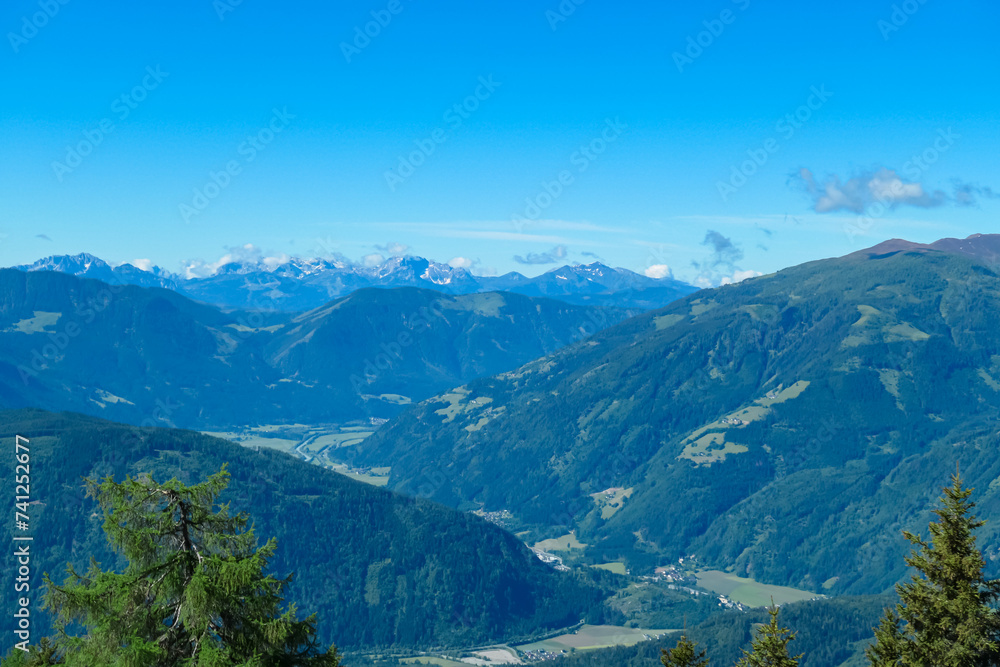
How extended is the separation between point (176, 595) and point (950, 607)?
1193 inches

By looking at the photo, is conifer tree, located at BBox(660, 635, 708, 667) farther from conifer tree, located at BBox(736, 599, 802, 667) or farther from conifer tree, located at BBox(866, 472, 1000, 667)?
conifer tree, located at BBox(866, 472, 1000, 667)

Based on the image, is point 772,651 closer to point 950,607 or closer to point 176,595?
point 950,607

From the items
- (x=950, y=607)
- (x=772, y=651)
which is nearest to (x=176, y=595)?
(x=772, y=651)

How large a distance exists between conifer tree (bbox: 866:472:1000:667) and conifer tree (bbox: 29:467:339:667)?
2576 cm

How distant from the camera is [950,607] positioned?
35000 millimetres

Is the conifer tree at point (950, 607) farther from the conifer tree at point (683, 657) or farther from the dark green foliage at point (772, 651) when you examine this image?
the conifer tree at point (683, 657)

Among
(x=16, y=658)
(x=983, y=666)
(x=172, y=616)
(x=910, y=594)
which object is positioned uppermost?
(x=172, y=616)

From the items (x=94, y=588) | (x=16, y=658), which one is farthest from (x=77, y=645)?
(x=16, y=658)

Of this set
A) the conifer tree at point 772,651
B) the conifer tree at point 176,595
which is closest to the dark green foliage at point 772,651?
the conifer tree at point 772,651

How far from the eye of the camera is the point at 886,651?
37344 millimetres

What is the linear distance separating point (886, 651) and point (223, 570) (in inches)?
1151

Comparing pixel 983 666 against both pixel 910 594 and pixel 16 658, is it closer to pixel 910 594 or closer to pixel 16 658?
pixel 910 594

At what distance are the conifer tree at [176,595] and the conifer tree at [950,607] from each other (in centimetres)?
2576

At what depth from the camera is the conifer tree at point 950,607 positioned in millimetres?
34844
